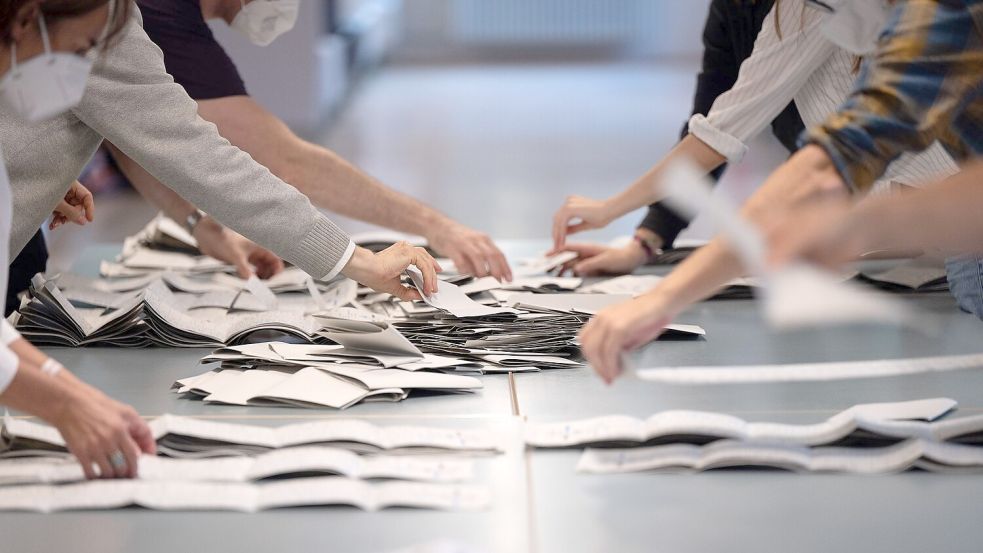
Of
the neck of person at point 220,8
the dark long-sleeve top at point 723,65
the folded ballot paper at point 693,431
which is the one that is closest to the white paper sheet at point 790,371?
the folded ballot paper at point 693,431

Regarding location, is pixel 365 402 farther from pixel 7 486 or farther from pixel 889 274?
pixel 889 274

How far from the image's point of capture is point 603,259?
6.58 ft

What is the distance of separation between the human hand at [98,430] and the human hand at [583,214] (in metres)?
1.12

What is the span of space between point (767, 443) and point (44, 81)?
2.75 feet

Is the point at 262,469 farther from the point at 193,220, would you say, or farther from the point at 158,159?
the point at 193,220

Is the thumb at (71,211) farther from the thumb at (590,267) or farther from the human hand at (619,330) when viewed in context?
the human hand at (619,330)

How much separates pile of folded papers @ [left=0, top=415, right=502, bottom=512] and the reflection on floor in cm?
192


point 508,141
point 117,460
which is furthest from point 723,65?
point 508,141

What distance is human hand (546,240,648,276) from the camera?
6.57 ft

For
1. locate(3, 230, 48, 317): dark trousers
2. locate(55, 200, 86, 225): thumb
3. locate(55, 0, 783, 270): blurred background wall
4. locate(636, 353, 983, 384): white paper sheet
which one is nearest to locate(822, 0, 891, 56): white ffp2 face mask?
locate(636, 353, 983, 384): white paper sheet

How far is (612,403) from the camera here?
4.29 feet

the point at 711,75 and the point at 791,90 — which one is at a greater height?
the point at 711,75

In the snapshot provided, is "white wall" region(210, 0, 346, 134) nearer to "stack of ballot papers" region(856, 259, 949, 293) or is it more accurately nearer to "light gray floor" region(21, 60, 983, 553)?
"light gray floor" region(21, 60, 983, 553)

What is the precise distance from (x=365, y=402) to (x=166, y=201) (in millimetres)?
1001
